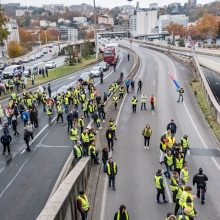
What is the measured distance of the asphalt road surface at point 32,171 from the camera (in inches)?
570

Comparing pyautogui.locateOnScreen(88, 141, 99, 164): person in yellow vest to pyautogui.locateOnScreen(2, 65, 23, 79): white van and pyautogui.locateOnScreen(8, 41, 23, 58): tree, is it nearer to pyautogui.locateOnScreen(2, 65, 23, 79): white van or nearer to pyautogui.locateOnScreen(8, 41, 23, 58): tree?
pyautogui.locateOnScreen(2, 65, 23, 79): white van

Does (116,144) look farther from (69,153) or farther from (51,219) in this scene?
(51,219)

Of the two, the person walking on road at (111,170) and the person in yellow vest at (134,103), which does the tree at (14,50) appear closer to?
the person in yellow vest at (134,103)

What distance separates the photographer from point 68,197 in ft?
40.4

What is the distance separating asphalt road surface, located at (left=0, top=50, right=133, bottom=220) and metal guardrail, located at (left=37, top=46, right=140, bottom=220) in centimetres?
160

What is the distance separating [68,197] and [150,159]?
310 inches

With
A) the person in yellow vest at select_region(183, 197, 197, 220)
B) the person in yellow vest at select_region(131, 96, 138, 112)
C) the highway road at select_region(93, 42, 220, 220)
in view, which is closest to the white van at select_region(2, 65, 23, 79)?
the highway road at select_region(93, 42, 220, 220)

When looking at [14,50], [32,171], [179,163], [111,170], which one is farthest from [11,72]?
[14,50]

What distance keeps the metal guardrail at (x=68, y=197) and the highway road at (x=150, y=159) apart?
947mm

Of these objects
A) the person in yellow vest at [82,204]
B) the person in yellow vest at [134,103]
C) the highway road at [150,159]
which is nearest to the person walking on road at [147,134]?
the highway road at [150,159]

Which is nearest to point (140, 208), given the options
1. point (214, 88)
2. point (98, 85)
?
point (98, 85)

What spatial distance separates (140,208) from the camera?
557 inches

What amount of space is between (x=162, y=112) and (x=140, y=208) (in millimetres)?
16759

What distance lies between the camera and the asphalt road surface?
14.5 meters
